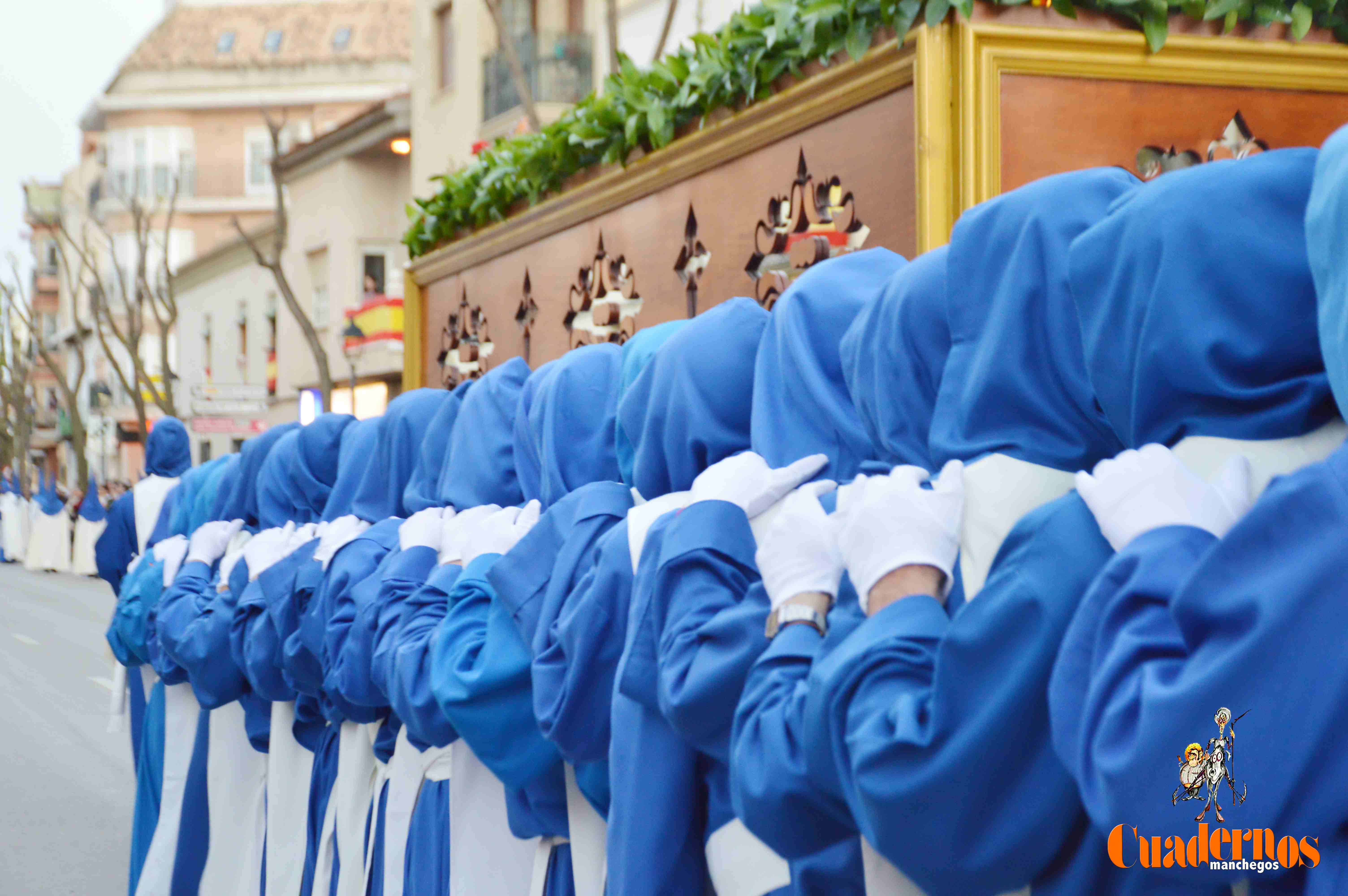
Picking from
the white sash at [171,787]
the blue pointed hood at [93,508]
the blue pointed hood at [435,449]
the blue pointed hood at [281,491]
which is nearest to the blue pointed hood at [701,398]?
the blue pointed hood at [435,449]

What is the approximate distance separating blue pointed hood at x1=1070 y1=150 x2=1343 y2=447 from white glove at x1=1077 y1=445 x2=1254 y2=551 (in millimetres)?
71

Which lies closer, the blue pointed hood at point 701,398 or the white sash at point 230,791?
the blue pointed hood at point 701,398

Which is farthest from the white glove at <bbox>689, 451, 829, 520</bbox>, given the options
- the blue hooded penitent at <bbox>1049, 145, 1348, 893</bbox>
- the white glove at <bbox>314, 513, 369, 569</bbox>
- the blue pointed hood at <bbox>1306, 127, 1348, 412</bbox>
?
the white glove at <bbox>314, 513, 369, 569</bbox>

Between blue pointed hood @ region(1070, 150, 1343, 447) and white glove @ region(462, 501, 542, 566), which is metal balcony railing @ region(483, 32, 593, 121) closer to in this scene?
white glove @ region(462, 501, 542, 566)

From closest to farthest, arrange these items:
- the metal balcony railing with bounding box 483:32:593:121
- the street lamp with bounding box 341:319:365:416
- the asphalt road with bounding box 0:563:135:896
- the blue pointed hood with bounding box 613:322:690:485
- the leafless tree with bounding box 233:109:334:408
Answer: the blue pointed hood with bounding box 613:322:690:485, the asphalt road with bounding box 0:563:135:896, the street lamp with bounding box 341:319:365:416, the leafless tree with bounding box 233:109:334:408, the metal balcony railing with bounding box 483:32:593:121

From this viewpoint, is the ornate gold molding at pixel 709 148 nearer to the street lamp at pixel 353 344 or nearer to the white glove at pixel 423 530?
the white glove at pixel 423 530

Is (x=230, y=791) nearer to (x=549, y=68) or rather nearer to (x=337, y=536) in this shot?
(x=337, y=536)

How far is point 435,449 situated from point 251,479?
1701 mm

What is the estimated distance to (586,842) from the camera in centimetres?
327

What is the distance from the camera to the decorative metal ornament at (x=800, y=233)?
4.11 m

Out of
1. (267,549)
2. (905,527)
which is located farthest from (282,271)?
(905,527)

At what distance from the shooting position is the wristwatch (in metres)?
2.22

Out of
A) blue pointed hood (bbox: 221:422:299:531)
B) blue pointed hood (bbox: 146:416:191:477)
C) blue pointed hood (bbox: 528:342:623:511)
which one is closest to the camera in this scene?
blue pointed hood (bbox: 528:342:623:511)

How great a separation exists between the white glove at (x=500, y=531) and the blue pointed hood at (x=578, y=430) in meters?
0.07
